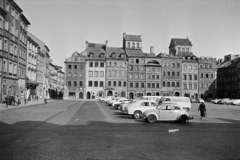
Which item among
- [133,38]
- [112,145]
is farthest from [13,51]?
[133,38]

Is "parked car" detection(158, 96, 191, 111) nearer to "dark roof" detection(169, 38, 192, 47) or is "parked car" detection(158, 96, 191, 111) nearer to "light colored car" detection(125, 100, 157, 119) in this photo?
"light colored car" detection(125, 100, 157, 119)

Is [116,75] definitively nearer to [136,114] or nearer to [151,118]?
[136,114]

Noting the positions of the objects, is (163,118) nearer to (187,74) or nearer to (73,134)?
(73,134)

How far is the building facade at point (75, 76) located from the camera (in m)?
76.1

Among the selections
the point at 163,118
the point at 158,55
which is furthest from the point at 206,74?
the point at 163,118

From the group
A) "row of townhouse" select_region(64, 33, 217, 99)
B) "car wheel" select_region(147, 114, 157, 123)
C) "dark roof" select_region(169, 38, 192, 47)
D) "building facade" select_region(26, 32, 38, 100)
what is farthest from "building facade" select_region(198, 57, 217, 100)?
"car wheel" select_region(147, 114, 157, 123)

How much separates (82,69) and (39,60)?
1592 centimetres

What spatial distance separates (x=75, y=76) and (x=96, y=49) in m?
12.2

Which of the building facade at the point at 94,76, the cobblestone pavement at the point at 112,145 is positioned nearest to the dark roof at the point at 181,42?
the building facade at the point at 94,76

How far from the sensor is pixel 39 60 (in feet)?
210

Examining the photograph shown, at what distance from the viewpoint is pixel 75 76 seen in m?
76.4

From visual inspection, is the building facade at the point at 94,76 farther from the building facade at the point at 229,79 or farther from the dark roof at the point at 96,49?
the building facade at the point at 229,79

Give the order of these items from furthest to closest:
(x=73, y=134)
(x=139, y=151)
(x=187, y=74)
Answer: (x=187, y=74) < (x=73, y=134) < (x=139, y=151)

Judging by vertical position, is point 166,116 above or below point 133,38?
below
